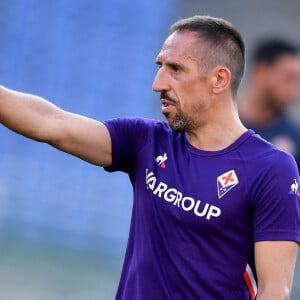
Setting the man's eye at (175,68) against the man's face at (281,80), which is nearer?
the man's eye at (175,68)

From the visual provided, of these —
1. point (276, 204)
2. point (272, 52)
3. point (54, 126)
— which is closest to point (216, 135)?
point (276, 204)

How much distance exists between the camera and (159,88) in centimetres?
419

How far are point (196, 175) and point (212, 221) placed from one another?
216 millimetres

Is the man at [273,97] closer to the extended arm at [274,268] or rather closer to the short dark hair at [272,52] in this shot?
the short dark hair at [272,52]

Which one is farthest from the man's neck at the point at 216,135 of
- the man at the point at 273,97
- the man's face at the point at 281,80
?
the man's face at the point at 281,80

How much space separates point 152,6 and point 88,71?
1060 millimetres

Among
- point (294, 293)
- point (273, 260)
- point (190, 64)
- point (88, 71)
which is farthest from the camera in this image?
point (88, 71)

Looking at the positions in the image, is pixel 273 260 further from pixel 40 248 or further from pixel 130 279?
pixel 40 248

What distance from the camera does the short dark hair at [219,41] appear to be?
14.1 ft

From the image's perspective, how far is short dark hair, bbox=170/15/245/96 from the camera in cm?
429

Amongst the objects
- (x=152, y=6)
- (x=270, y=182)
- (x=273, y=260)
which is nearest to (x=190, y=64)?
(x=270, y=182)

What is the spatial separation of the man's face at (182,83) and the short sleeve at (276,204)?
Answer: 1.27ft

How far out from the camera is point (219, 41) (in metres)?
4.30

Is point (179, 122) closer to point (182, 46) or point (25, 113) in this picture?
point (182, 46)
